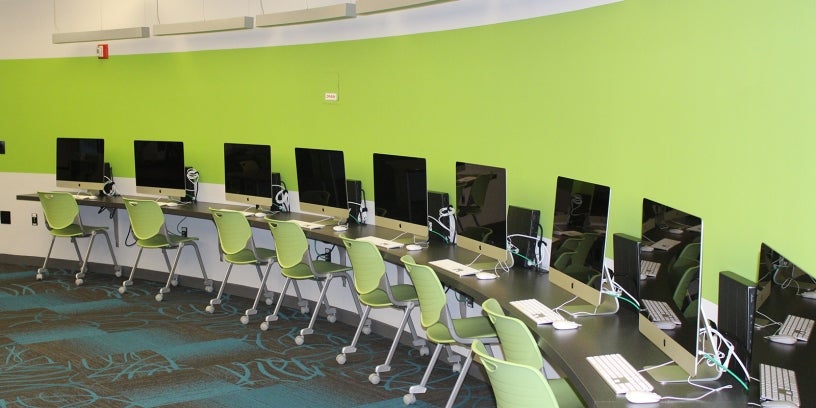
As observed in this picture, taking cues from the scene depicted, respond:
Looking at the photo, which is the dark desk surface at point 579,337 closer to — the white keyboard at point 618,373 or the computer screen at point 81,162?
the white keyboard at point 618,373

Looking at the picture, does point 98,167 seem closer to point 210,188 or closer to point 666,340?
point 210,188

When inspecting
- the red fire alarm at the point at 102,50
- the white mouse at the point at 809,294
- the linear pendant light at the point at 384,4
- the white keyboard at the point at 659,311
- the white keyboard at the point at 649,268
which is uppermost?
the linear pendant light at the point at 384,4

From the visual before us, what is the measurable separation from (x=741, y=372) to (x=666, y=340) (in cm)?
31

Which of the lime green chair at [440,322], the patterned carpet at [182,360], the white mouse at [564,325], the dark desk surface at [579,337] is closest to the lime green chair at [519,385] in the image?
the dark desk surface at [579,337]

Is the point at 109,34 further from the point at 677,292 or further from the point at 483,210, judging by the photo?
the point at 677,292

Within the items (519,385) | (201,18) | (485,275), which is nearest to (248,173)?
(201,18)

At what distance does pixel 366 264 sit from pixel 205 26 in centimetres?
304

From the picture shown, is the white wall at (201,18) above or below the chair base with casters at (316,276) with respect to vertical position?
above

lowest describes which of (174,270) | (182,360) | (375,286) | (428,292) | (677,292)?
(182,360)

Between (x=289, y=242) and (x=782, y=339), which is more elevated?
(x=782, y=339)

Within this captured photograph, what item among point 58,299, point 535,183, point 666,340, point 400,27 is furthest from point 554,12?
point 58,299

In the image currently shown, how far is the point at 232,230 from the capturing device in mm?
6359

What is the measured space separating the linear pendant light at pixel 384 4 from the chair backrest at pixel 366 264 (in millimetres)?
1541

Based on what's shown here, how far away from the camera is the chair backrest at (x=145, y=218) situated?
705 centimetres
